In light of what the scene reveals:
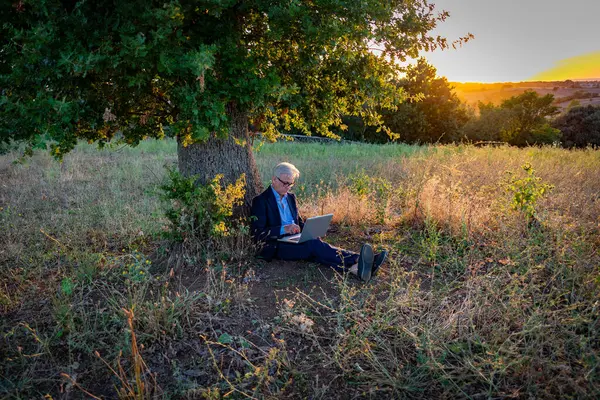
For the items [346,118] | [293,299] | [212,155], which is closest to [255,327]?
[293,299]

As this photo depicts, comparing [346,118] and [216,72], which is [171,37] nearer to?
[216,72]

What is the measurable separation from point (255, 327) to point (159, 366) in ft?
2.82

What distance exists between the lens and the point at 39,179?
374 inches

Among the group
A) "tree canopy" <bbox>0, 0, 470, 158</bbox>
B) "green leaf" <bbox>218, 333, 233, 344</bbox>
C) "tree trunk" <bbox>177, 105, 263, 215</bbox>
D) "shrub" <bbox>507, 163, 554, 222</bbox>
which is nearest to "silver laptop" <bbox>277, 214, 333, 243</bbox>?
"tree trunk" <bbox>177, 105, 263, 215</bbox>

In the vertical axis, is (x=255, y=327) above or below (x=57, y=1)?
below

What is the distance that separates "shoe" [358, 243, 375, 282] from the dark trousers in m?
0.23

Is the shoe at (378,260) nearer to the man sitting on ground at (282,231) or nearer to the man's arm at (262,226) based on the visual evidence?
the man sitting on ground at (282,231)

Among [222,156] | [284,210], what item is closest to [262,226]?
[284,210]

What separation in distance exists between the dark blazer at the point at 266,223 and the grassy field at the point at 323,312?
21 cm

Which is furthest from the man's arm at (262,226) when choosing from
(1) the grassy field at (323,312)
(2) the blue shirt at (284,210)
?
(1) the grassy field at (323,312)

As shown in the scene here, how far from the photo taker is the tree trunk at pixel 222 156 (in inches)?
203

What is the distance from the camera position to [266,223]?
494 cm

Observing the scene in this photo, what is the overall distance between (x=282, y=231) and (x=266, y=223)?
235 mm

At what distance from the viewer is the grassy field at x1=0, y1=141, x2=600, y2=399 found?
279 cm
